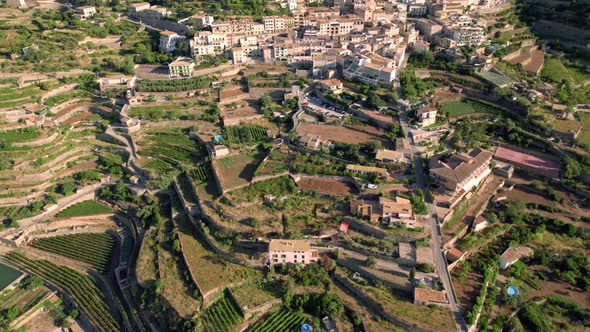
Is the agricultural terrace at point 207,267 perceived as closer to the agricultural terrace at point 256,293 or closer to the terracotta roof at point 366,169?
the agricultural terrace at point 256,293

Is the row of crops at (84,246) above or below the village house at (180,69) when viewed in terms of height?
below

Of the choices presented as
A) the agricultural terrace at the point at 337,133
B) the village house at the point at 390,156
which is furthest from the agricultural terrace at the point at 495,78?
the village house at the point at 390,156

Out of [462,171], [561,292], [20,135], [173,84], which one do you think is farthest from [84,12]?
[561,292]

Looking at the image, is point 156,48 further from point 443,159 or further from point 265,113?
point 443,159

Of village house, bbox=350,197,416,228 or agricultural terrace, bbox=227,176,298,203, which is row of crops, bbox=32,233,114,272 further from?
village house, bbox=350,197,416,228

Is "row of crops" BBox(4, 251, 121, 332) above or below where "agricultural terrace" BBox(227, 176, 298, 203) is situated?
below

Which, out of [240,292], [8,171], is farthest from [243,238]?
[8,171]

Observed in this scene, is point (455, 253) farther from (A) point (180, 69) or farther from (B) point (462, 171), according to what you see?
(A) point (180, 69)

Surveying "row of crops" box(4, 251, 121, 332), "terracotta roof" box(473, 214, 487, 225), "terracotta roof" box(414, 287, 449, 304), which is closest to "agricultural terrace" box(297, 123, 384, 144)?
"terracotta roof" box(473, 214, 487, 225)
